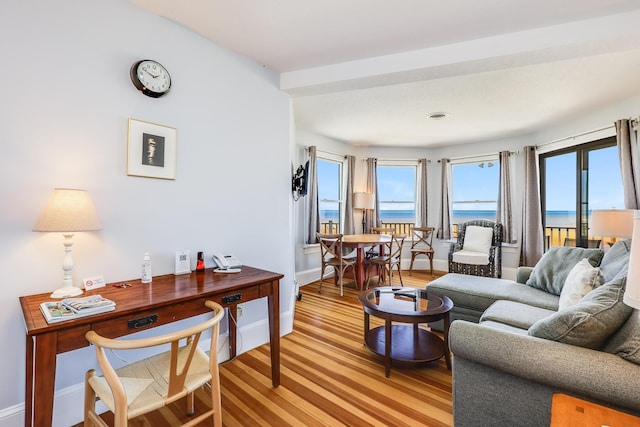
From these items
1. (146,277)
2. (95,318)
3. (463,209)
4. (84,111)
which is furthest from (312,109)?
(463,209)

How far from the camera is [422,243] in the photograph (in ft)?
19.3

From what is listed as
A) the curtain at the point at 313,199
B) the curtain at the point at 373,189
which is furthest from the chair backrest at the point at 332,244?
the curtain at the point at 373,189

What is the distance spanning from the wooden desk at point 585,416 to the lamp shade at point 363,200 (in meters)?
4.56

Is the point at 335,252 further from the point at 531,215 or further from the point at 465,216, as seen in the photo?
the point at 531,215

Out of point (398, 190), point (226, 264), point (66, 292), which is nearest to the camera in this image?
point (66, 292)

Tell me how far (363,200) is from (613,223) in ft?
10.9

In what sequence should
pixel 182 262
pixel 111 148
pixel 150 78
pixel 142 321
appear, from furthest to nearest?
pixel 182 262 < pixel 150 78 < pixel 111 148 < pixel 142 321

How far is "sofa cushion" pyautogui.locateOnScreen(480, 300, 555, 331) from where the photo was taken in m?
1.97

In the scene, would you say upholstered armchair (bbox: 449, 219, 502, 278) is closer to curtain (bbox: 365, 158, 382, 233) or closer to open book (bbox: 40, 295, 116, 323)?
curtain (bbox: 365, 158, 382, 233)

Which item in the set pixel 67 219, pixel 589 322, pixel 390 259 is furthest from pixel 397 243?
pixel 67 219

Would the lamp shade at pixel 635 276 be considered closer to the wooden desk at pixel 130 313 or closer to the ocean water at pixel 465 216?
the wooden desk at pixel 130 313

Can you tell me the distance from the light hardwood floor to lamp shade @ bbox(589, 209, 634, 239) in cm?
212

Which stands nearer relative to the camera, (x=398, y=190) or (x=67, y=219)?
(x=67, y=219)

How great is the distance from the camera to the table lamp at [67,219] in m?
1.43
